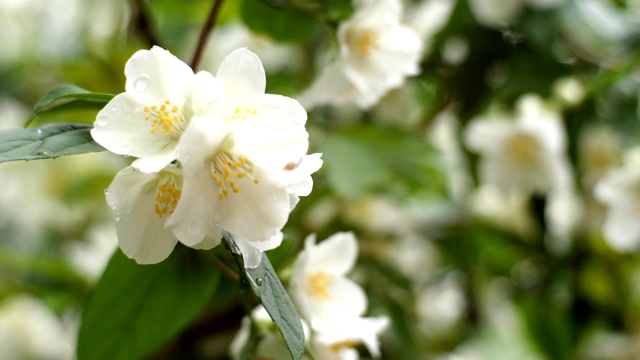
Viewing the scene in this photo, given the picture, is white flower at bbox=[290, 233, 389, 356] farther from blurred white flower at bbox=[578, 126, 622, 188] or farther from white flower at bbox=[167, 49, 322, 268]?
blurred white flower at bbox=[578, 126, 622, 188]

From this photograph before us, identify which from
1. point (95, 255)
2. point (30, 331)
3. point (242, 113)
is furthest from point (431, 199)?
point (242, 113)

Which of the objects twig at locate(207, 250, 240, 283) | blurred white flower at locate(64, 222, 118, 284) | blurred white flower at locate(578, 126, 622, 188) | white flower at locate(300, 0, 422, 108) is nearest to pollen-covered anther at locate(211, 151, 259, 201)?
twig at locate(207, 250, 240, 283)

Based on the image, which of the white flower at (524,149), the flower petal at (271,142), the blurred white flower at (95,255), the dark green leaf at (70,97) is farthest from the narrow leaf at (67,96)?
the white flower at (524,149)

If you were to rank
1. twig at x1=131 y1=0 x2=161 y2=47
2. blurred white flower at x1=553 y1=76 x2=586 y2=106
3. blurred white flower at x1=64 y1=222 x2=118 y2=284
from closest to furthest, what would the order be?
twig at x1=131 y1=0 x2=161 y2=47 → blurred white flower at x1=64 y1=222 x2=118 y2=284 → blurred white flower at x1=553 y1=76 x2=586 y2=106

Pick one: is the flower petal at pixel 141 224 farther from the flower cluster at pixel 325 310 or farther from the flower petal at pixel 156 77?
the flower cluster at pixel 325 310

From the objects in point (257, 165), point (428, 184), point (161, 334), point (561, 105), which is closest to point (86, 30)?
point (428, 184)

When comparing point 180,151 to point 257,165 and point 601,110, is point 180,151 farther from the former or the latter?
point 601,110

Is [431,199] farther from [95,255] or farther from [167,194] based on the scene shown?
[167,194]
